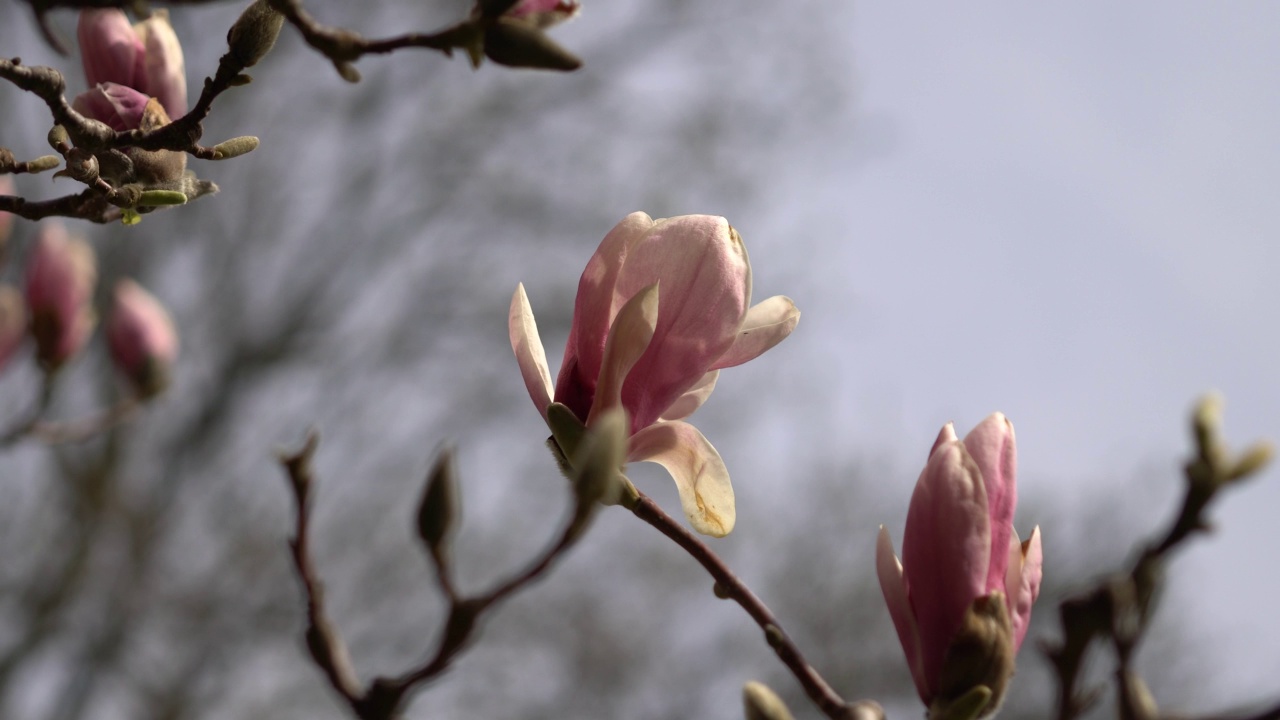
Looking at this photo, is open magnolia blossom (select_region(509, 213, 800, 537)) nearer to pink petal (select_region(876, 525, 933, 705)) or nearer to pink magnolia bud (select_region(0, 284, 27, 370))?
pink petal (select_region(876, 525, 933, 705))

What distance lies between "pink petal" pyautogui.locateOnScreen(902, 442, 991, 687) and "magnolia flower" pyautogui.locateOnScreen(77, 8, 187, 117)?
2.00 ft

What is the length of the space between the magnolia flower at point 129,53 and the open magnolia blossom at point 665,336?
0.32 metres

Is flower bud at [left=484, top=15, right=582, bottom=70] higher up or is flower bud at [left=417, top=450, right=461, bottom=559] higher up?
flower bud at [left=484, top=15, right=582, bottom=70]

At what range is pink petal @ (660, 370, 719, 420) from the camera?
0.82m

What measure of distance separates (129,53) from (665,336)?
0.46 metres

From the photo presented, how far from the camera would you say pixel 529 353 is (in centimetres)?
80

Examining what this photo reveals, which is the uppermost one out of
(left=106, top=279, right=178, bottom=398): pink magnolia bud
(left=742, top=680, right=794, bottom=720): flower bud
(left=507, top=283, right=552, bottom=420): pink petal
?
(left=742, top=680, right=794, bottom=720): flower bud

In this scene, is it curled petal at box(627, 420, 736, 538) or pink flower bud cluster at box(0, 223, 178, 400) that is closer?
curled petal at box(627, 420, 736, 538)

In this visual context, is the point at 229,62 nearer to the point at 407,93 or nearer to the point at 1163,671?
the point at 407,93

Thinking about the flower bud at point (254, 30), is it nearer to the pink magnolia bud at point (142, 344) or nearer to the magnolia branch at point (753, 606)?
the magnolia branch at point (753, 606)

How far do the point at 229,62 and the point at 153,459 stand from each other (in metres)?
6.62

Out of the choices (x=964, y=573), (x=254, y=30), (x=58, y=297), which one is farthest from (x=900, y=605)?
(x=58, y=297)

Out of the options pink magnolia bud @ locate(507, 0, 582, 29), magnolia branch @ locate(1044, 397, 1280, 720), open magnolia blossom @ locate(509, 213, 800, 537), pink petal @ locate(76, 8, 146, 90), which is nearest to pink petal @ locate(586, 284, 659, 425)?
open magnolia blossom @ locate(509, 213, 800, 537)

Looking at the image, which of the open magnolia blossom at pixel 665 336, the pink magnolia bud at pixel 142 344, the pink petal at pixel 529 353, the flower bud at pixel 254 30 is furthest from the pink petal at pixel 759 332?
the pink magnolia bud at pixel 142 344
